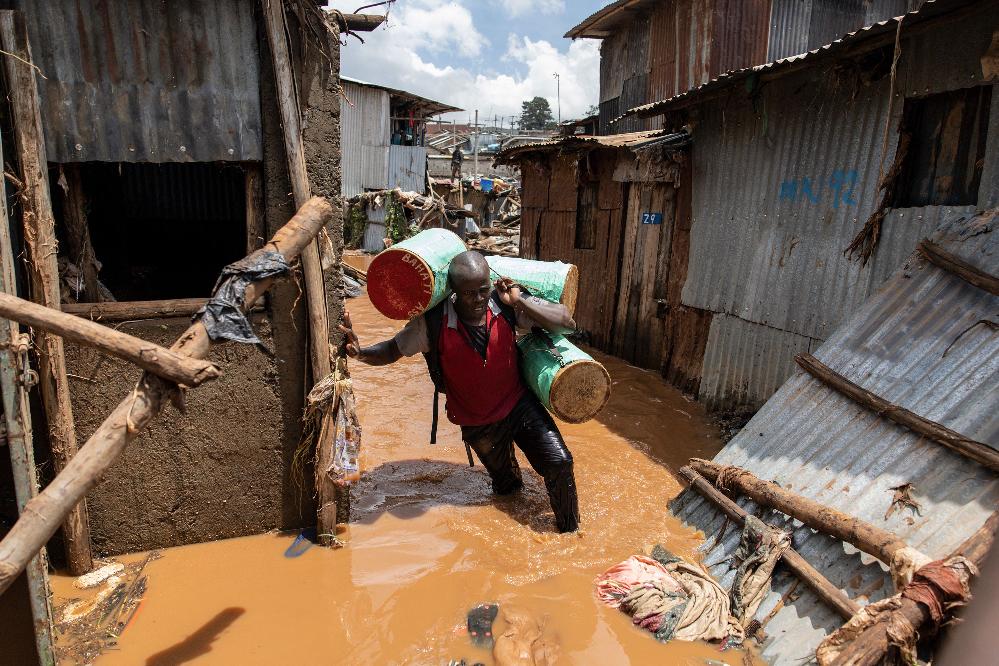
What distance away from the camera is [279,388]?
402 centimetres

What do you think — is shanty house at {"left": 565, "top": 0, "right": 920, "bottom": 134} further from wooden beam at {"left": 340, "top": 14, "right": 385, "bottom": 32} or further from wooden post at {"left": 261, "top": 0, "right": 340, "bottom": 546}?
wooden post at {"left": 261, "top": 0, "right": 340, "bottom": 546}

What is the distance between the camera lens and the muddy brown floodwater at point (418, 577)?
3.26 meters

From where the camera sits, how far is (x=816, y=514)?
3.39 m

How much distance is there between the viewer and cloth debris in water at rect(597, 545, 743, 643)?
3312 millimetres

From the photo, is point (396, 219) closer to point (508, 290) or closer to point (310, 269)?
point (508, 290)

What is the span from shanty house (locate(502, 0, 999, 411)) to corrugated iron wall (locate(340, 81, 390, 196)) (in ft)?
54.7

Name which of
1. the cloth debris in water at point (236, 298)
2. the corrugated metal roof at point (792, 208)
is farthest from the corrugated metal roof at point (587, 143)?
the cloth debris in water at point (236, 298)

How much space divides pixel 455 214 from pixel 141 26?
1939 centimetres

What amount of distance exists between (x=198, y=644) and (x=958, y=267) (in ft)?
15.6

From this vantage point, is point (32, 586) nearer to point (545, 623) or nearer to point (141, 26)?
point (545, 623)

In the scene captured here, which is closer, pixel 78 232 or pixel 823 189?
pixel 78 232

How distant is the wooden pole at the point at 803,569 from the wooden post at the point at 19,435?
11.7 feet

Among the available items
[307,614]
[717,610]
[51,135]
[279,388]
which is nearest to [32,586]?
[307,614]

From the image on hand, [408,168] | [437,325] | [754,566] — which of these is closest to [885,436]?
[754,566]
